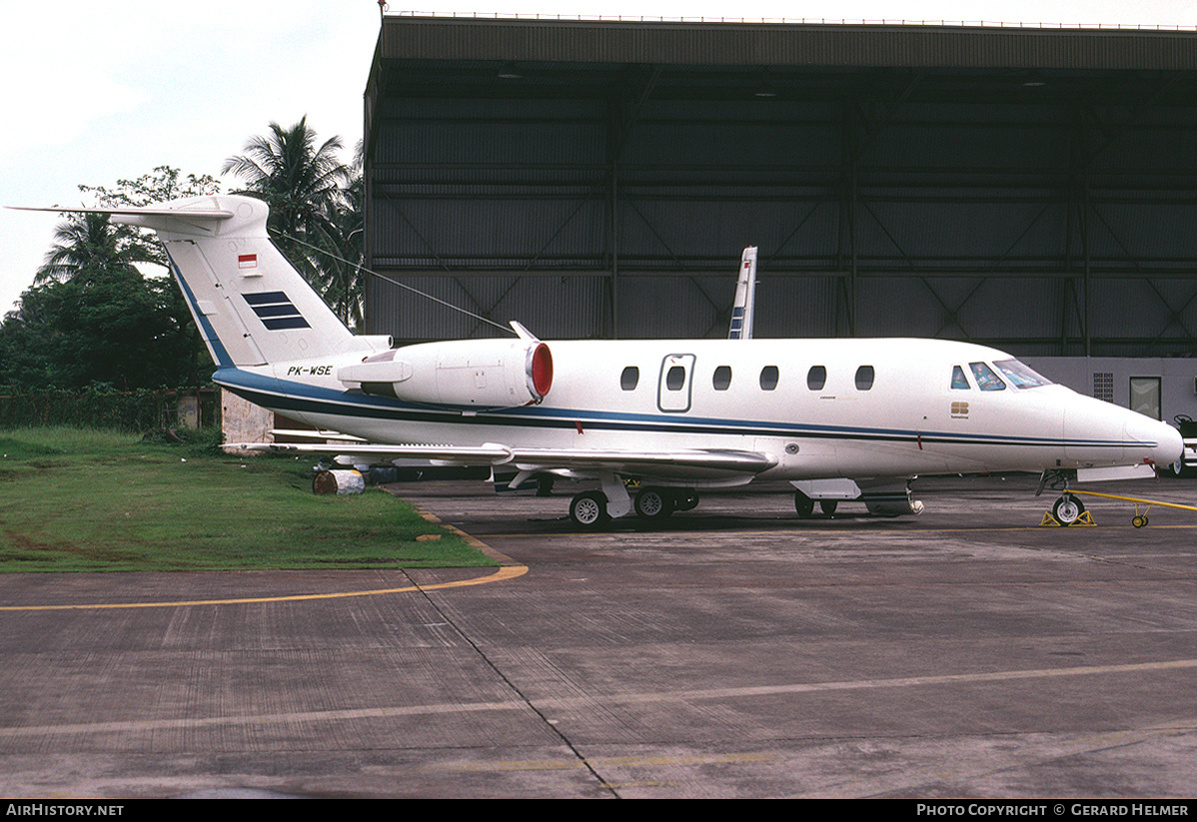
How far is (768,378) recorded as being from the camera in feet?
64.7

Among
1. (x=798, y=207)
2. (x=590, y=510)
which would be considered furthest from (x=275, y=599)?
(x=798, y=207)

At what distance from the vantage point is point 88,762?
19.3 feet

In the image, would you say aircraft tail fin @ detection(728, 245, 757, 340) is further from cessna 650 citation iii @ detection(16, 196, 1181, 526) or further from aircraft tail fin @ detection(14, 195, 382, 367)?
aircraft tail fin @ detection(14, 195, 382, 367)

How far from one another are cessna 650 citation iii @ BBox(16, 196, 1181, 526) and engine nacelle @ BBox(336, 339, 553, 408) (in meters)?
0.03

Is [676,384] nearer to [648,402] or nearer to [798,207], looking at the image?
[648,402]

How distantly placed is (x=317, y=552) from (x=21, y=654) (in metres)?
7.00

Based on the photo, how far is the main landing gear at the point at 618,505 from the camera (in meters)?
20.3

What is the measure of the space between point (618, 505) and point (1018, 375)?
684cm

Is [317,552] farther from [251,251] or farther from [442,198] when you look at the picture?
[442,198]

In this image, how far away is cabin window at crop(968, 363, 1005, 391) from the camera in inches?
734

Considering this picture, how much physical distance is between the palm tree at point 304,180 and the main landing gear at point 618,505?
145ft

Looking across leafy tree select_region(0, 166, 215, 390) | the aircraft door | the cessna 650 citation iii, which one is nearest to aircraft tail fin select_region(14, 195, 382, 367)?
the cessna 650 citation iii

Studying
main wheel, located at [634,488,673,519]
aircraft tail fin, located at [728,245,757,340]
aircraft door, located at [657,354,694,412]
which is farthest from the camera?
aircraft tail fin, located at [728,245,757,340]
